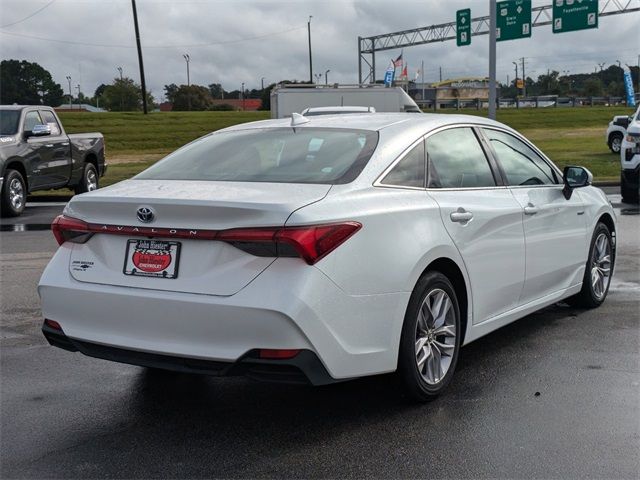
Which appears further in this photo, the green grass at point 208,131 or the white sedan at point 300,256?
the green grass at point 208,131

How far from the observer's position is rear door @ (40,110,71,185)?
52.6 feet

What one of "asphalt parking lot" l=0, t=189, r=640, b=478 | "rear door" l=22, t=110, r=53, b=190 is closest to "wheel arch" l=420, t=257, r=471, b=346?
"asphalt parking lot" l=0, t=189, r=640, b=478

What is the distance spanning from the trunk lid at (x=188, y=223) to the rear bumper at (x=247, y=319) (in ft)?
0.18

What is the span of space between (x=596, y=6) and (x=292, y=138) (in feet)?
121

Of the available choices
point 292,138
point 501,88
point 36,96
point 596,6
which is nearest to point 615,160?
point 596,6

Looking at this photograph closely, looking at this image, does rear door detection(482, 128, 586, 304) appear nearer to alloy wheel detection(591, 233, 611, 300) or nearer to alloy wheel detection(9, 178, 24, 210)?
alloy wheel detection(591, 233, 611, 300)

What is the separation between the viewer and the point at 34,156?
15336 mm

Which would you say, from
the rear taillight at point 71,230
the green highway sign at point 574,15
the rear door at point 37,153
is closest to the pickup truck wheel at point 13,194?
the rear door at point 37,153

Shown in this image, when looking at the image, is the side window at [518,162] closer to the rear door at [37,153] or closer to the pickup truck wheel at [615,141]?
the rear door at [37,153]

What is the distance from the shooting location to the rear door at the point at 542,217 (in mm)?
5594

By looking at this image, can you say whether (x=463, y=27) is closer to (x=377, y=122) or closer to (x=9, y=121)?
(x=9, y=121)

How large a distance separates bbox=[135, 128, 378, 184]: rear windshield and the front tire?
77cm

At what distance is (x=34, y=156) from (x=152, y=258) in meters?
12.4

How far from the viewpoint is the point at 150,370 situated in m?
5.21
